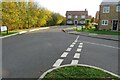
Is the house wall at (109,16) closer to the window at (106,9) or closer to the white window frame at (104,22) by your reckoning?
the white window frame at (104,22)

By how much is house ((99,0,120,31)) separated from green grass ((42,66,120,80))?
32.0 meters

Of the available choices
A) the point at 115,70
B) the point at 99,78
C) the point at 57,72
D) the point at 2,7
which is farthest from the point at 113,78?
the point at 2,7

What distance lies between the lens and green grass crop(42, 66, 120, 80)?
18.3ft

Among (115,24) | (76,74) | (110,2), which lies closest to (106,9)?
(110,2)

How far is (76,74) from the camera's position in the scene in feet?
19.5

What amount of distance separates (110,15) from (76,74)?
33.2 m

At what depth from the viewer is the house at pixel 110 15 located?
36.6 m

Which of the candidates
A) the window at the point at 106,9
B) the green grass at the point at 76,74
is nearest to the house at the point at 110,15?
the window at the point at 106,9

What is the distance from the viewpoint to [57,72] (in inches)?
240

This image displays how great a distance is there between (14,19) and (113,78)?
91.0ft

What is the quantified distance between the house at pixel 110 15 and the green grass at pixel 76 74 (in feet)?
105

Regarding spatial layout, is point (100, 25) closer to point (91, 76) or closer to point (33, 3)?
point (33, 3)

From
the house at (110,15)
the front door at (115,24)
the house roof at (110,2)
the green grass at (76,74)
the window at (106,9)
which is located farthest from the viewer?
the window at (106,9)

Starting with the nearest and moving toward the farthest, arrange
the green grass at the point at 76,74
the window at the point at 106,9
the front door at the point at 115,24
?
the green grass at the point at 76,74
the front door at the point at 115,24
the window at the point at 106,9
